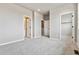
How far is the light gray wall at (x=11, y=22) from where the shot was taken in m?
3.79

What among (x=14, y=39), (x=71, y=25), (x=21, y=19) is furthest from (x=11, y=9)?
(x=71, y=25)

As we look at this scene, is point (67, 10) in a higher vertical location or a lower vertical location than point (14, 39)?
higher

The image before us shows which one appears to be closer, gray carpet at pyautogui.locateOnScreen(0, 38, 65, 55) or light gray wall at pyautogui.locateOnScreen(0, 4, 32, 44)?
gray carpet at pyautogui.locateOnScreen(0, 38, 65, 55)

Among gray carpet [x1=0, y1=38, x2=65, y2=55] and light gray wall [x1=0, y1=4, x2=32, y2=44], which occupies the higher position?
light gray wall [x1=0, y1=4, x2=32, y2=44]

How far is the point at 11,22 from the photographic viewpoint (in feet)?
14.0

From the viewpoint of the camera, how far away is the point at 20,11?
4910mm

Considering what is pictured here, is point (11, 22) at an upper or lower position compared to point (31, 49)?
upper

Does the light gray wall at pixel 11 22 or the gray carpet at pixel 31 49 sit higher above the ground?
the light gray wall at pixel 11 22

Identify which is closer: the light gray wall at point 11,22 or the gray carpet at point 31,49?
the gray carpet at point 31,49

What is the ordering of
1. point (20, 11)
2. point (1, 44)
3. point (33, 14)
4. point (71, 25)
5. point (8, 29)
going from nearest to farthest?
1. point (71, 25)
2. point (1, 44)
3. point (8, 29)
4. point (20, 11)
5. point (33, 14)

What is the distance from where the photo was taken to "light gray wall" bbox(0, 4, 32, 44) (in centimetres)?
379

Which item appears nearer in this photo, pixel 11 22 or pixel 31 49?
pixel 31 49

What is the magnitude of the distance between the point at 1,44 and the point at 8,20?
114cm

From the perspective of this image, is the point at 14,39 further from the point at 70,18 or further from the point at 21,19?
the point at 70,18
